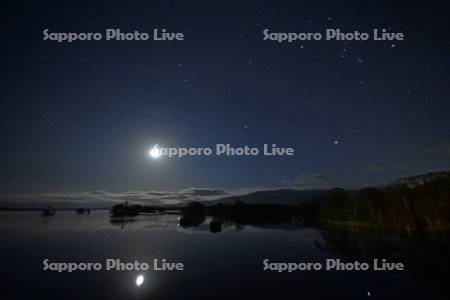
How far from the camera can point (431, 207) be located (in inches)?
1770

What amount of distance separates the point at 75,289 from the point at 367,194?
4540 centimetres

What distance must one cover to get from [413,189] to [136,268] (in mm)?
38509

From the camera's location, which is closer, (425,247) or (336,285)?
(336,285)

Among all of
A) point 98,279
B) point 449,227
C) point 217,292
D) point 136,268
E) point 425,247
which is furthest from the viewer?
point 449,227

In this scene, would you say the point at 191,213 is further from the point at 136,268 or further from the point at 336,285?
the point at 336,285

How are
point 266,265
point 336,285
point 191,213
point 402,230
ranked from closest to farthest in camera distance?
point 336,285
point 266,265
point 402,230
point 191,213

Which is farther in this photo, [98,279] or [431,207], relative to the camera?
[431,207]

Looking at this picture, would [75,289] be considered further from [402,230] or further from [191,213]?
[191,213]

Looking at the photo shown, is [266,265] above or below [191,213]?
below

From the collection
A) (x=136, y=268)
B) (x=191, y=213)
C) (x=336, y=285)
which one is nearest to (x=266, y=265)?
(x=336, y=285)

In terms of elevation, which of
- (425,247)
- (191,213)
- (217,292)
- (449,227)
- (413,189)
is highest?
(191,213)

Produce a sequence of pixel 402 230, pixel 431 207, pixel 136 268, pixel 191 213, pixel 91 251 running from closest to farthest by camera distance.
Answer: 1. pixel 136 268
2. pixel 91 251
3. pixel 431 207
4. pixel 402 230
5. pixel 191 213

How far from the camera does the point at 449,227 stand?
42.2 m

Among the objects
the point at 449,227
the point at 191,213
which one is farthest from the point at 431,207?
the point at 191,213
